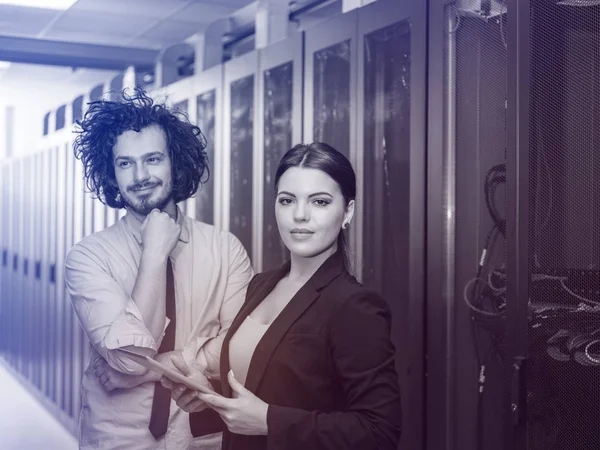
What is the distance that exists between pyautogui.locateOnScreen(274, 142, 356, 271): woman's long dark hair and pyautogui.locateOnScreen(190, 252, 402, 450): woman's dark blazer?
0.30ft

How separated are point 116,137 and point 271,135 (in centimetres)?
100

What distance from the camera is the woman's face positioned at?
1.60 metres

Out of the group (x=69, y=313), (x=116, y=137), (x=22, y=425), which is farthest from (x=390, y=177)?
(x=22, y=425)

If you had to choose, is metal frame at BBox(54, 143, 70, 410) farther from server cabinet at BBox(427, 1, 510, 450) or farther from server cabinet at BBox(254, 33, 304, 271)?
server cabinet at BBox(427, 1, 510, 450)

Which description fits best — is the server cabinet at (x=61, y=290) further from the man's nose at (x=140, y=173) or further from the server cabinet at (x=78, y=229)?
the man's nose at (x=140, y=173)

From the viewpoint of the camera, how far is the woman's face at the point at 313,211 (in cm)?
160

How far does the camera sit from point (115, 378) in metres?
1.87

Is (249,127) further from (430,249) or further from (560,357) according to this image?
(560,357)

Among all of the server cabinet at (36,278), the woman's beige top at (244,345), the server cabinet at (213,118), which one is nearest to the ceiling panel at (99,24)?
the server cabinet at (213,118)

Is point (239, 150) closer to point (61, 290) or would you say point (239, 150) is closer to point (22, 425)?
point (61, 290)

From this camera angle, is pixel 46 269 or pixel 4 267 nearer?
pixel 4 267

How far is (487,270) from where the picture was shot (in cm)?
193

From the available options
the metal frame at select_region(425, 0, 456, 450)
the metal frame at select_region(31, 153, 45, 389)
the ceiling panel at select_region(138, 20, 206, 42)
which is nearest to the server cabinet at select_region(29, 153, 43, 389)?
the metal frame at select_region(31, 153, 45, 389)

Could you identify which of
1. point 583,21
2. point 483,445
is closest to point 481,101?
point 583,21
